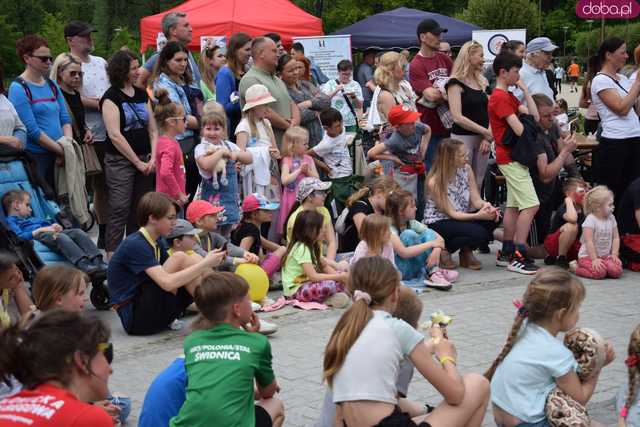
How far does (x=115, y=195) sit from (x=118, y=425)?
3646 millimetres

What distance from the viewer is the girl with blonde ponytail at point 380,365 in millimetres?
3938

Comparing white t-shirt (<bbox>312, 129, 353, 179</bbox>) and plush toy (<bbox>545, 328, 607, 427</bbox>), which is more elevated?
white t-shirt (<bbox>312, 129, 353, 179</bbox>)

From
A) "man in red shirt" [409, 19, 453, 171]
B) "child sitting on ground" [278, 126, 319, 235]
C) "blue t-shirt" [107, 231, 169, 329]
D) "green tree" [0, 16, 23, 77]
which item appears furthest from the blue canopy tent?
"green tree" [0, 16, 23, 77]

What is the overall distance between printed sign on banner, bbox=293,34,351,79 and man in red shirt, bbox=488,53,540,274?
681cm

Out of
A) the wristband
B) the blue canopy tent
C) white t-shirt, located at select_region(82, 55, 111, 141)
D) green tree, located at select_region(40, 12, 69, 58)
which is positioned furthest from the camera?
green tree, located at select_region(40, 12, 69, 58)

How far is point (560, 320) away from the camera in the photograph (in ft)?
14.4

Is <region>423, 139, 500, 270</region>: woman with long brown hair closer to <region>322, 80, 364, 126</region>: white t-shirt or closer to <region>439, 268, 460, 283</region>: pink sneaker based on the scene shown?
<region>439, 268, 460, 283</region>: pink sneaker

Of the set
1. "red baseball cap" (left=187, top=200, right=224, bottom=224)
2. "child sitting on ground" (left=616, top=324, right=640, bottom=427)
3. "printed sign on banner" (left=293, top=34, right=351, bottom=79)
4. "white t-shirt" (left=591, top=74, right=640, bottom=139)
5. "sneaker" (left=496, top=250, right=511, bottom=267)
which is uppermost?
"printed sign on banner" (left=293, top=34, right=351, bottom=79)

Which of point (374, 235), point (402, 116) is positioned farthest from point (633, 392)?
point (402, 116)

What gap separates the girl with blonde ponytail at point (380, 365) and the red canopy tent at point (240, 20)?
530 inches

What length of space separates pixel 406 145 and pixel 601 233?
6.90ft

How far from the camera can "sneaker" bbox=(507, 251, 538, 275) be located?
8.83m

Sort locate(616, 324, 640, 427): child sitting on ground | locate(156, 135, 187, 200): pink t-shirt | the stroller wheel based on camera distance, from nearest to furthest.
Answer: locate(616, 324, 640, 427): child sitting on ground → the stroller wheel → locate(156, 135, 187, 200): pink t-shirt

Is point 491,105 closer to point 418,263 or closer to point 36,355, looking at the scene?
point 418,263
